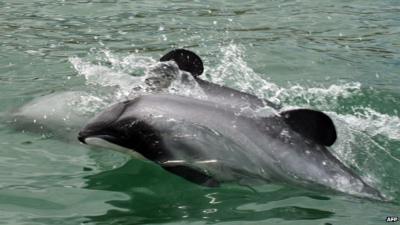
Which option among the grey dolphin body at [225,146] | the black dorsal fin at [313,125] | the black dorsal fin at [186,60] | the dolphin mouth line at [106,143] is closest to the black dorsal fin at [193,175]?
the grey dolphin body at [225,146]

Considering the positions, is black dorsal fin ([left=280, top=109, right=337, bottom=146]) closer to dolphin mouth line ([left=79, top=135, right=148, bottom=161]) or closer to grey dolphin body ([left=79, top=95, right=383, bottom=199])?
grey dolphin body ([left=79, top=95, right=383, bottom=199])

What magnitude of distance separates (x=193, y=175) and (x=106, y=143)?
572mm

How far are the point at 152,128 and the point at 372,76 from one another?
3.63 metres

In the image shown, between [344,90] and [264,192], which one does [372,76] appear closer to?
[344,90]

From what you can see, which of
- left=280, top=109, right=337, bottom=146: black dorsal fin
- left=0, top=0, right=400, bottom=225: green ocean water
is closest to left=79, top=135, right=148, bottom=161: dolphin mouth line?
left=0, top=0, right=400, bottom=225: green ocean water

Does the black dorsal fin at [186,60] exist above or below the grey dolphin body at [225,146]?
above

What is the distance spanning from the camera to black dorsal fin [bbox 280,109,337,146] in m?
4.43

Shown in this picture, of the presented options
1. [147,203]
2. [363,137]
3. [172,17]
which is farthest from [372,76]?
[147,203]

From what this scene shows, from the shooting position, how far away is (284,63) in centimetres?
783

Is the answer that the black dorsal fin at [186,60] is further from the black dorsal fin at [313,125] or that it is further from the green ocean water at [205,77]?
the black dorsal fin at [313,125]

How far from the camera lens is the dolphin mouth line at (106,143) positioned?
14.8 feet

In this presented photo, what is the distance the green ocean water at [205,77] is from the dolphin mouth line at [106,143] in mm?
133

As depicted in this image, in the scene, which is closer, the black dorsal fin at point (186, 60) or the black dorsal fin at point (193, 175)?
the black dorsal fin at point (193, 175)

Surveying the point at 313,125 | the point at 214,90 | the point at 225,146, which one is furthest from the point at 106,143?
the point at 313,125
